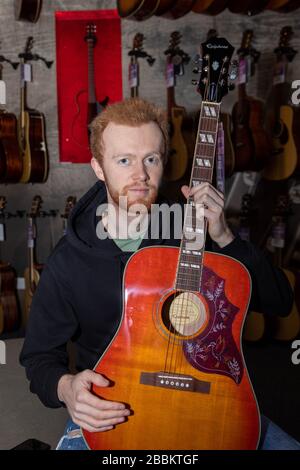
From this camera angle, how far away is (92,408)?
1.18m

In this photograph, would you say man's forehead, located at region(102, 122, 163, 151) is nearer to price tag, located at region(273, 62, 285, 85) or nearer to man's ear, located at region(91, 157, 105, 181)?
man's ear, located at region(91, 157, 105, 181)

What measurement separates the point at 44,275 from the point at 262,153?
8.65 ft

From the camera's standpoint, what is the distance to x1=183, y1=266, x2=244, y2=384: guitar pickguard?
126 cm

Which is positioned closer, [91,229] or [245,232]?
[91,229]

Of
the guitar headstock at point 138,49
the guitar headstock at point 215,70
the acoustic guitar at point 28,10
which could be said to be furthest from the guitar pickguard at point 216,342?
the acoustic guitar at point 28,10

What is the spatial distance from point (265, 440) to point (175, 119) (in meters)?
2.84

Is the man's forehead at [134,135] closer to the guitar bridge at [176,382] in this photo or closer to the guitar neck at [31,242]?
the guitar bridge at [176,382]

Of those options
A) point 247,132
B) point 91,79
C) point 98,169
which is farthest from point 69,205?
point 98,169

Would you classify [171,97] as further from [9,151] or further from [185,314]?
[185,314]

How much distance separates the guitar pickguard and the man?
0.20m

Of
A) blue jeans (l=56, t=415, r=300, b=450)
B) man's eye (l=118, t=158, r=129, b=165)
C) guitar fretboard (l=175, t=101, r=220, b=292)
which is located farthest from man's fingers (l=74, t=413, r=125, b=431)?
man's eye (l=118, t=158, r=129, b=165)

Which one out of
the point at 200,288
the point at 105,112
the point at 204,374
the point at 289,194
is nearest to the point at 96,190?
the point at 105,112

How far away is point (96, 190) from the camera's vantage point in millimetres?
1757

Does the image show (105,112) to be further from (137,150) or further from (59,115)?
(59,115)
